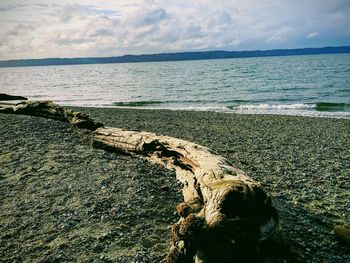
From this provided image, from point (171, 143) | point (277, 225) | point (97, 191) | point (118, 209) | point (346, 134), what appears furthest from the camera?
point (346, 134)

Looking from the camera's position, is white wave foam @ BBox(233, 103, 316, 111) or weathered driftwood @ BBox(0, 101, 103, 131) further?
white wave foam @ BBox(233, 103, 316, 111)

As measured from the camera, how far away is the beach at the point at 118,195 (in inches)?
232

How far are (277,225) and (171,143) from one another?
4969 millimetres

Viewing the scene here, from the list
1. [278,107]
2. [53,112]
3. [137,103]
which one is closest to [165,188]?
[53,112]

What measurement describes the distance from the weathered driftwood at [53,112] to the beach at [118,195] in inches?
19.0

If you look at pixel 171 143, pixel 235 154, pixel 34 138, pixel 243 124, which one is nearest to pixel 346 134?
pixel 243 124

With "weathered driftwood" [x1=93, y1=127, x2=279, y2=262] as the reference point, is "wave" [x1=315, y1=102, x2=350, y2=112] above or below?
below

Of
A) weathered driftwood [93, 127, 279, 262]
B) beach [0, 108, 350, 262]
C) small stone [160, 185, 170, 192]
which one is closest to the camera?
weathered driftwood [93, 127, 279, 262]

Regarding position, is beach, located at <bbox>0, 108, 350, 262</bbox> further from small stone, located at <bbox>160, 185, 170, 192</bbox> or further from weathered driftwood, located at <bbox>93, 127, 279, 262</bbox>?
weathered driftwood, located at <bbox>93, 127, 279, 262</bbox>

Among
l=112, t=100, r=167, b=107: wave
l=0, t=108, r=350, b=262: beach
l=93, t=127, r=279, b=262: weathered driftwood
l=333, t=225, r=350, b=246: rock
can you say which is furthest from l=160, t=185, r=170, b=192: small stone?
l=112, t=100, r=167, b=107: wave

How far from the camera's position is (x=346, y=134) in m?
17.9

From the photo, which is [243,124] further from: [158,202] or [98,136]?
[158,202]

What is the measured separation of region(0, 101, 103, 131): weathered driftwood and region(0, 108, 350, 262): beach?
0.48m

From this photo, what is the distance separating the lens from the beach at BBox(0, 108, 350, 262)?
589cm
